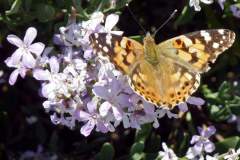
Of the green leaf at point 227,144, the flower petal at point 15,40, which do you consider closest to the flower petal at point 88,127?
the flower petal at point 15,40

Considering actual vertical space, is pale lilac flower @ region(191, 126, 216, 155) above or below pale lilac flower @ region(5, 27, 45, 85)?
below

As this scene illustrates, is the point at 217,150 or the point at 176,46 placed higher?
the point at 176,46

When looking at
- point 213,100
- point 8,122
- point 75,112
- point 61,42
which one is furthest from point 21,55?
point 213,100

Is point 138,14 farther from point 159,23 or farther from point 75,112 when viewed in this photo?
point 75,112

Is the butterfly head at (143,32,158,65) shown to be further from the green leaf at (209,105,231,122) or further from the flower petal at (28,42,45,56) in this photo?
the green leaf at (209,105,231,122)

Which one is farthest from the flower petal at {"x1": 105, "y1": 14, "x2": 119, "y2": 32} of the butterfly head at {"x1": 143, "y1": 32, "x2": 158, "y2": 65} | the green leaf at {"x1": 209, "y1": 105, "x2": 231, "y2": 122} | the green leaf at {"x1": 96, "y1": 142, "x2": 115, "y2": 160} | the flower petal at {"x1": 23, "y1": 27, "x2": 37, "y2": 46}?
the green leaf at {"x1": 209, "y1": 105, "x2": 231, "y2": 122}

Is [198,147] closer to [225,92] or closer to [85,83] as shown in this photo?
[225,92]
